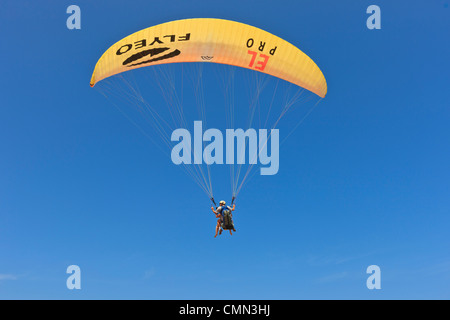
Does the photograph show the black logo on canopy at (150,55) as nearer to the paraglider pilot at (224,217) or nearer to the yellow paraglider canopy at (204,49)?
the yellow paraglider canopy at (204,49)

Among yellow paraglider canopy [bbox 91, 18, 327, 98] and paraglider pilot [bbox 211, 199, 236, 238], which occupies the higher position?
yellow paraglider canopy [bbox 91, 18, 327, 98]

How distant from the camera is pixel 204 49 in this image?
26.5m

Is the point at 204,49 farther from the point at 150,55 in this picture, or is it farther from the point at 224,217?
the point at 224,217

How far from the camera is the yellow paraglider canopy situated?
25.8 m

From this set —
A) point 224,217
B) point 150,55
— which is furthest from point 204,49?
point 224,217

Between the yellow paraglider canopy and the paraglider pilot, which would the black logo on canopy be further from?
the paraglider pilot

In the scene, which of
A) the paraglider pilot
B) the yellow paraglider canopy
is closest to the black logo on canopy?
the yellow paraglider canopy

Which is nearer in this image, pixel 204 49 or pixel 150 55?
pixel 150 55

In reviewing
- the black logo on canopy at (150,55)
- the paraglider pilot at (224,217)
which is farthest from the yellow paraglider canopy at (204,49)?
the paraglider pilot at (224,217)

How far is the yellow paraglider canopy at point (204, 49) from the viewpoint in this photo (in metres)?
25.8

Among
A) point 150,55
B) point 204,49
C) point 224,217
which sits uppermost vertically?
point 204,49
